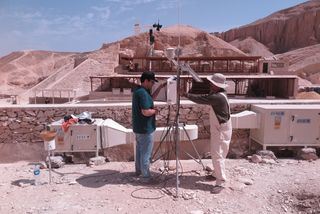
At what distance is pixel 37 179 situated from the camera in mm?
4523

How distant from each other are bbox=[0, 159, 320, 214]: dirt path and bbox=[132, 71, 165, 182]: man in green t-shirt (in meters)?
0.36

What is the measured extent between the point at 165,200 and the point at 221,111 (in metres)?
1.42

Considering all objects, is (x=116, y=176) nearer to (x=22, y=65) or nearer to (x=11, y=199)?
(x=11, y=199)

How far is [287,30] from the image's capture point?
7000 centimetres

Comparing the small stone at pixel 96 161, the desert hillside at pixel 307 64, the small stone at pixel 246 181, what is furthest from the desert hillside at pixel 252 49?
the small stone at pixel 246 181

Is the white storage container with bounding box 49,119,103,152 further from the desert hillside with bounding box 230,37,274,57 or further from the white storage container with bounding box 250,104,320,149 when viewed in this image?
the desert hillside with bounding box 230,37,274,57

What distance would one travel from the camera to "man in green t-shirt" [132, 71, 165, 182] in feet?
14.4

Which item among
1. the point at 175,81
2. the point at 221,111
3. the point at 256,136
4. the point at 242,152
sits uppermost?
the point at 175,81

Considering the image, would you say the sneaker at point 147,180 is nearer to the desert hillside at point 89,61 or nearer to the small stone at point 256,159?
the small stone at point 256,159

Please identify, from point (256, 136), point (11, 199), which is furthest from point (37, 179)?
point (256, 136)

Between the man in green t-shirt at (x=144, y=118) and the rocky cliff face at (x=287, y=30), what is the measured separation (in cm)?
6812

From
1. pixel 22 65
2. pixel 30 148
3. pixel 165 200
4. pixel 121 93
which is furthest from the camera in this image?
pixel 22 65

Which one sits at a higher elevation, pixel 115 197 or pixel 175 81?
pixel 175 81

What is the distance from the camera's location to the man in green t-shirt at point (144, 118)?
4.40 meters
